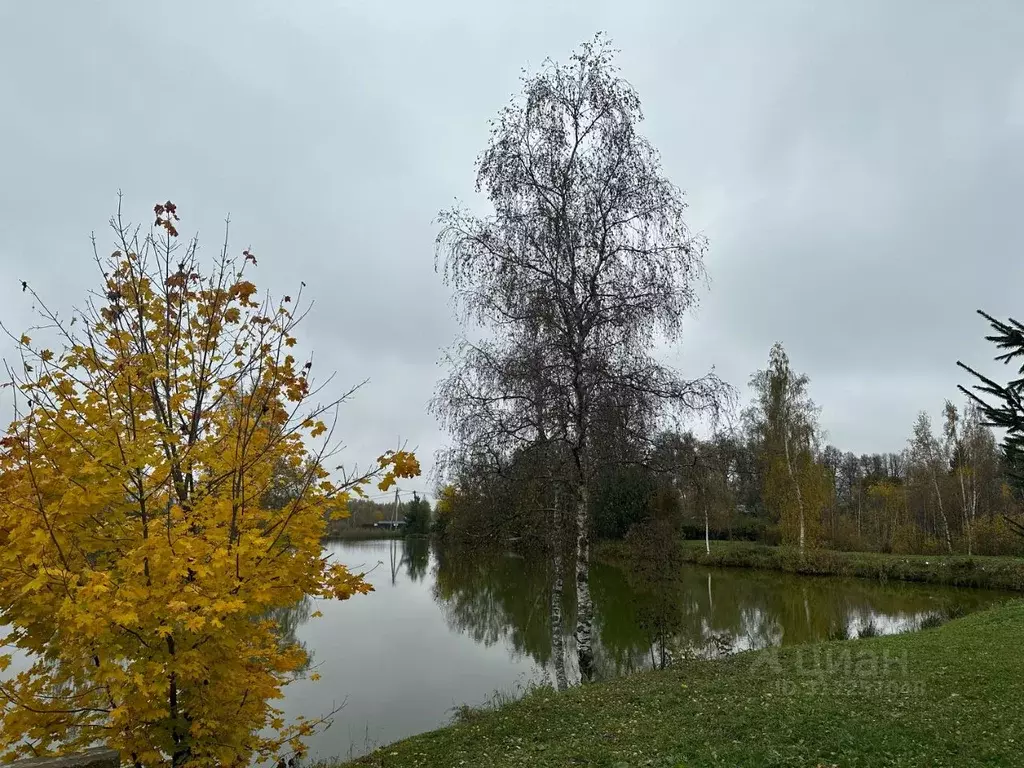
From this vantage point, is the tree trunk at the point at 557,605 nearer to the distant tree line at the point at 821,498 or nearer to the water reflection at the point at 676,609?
the water reflection at the point at 676,609

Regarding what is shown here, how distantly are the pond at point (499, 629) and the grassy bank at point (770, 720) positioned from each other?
7.47 feet

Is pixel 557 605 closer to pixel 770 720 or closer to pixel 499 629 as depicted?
pixel 770 720

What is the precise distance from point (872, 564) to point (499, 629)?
58.6 ft

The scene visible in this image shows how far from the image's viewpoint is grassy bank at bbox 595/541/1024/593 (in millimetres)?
21094

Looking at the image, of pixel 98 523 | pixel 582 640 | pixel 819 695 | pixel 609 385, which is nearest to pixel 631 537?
pixel 582 640

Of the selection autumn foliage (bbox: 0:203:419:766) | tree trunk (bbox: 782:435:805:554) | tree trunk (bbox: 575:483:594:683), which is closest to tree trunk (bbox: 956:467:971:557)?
tree trunk (bbox: 782:435:805:554)

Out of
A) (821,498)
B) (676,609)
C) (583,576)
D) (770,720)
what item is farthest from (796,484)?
(770,720)


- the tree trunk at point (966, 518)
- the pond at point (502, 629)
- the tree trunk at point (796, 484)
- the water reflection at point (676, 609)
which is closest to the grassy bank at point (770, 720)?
the pond at point (502, 629)

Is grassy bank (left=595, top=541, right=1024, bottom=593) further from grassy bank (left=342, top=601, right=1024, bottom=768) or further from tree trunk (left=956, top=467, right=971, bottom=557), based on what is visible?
grassy bank (left=342, top=601, right=1024, bottom=768)

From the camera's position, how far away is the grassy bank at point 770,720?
4.85m

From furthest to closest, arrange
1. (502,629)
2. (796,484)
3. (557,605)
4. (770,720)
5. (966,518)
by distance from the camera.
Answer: (796,484) < (966,518) < (502,629) < (557,605) < (770,720)

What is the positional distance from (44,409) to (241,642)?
6.13 ft

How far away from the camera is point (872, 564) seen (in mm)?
24688

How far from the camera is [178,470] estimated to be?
163 inches
